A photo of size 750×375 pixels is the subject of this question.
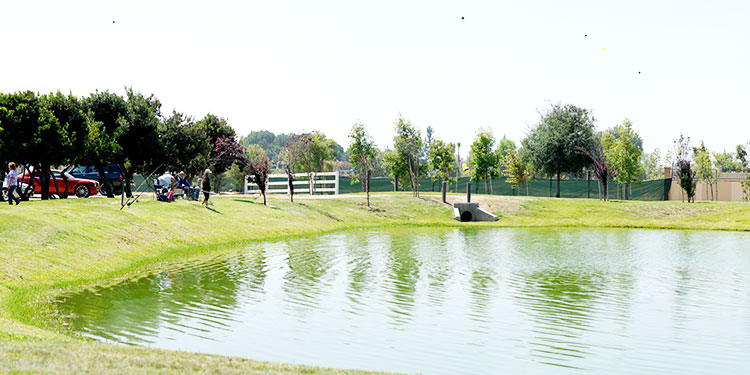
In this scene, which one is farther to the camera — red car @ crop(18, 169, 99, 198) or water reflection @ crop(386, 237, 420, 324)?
red car @ crop(18, 169, 99, 198)

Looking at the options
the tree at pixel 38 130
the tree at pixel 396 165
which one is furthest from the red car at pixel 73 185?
the tree at pixel 396 165

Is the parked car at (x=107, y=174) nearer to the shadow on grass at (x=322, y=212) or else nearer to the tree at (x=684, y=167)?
the shadow on grass at (x=322, y=212)

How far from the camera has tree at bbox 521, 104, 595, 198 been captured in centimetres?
5147

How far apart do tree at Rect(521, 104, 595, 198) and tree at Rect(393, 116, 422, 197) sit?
1046cm

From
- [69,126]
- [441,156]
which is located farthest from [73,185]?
[441,156]

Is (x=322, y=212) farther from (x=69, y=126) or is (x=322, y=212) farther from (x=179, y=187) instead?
(x=69, y=126)

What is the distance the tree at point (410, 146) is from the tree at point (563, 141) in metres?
10.5

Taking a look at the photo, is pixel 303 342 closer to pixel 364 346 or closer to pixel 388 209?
pixel 364 346

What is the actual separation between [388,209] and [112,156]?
16.3m

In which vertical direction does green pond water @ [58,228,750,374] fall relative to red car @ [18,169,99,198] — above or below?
below

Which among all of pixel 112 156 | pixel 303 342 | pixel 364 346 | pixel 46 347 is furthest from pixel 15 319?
pixel 112 156

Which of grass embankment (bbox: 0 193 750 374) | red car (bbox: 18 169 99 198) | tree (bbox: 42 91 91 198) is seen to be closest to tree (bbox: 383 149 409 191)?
grass embankment (bbox: 0 193 750 374)

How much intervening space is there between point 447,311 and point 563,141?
43203 millimetres

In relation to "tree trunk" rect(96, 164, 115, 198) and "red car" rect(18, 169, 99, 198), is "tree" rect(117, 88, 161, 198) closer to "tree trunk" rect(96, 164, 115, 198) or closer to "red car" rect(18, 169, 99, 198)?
"tree trunk" rect(96, 164, 115, 198)
